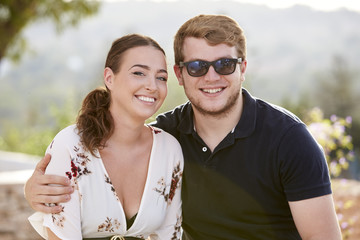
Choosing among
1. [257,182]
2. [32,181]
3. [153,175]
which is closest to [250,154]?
[257,182]

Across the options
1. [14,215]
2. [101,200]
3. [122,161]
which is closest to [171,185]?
[122,161]

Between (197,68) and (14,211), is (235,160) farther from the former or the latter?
(14,211)

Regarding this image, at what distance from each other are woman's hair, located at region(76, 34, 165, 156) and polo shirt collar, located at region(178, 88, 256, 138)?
55 cm

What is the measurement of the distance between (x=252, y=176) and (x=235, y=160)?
0.15 metres

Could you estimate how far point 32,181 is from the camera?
2736mm

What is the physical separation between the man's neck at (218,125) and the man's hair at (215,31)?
41 cm

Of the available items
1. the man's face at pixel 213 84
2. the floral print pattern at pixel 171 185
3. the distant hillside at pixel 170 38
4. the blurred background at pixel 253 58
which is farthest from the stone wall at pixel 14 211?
the distant hillside at pixel 170 38

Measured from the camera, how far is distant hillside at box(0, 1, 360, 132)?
44844 millimetres

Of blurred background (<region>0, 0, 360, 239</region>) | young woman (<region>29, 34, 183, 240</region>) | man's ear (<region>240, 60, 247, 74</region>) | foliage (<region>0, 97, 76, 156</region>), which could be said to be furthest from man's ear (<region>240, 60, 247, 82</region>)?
blurred background (<region>0, 0, 360, 239</region>)

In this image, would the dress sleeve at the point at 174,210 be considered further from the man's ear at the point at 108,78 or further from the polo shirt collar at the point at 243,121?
the man's ear at the point at 108,78

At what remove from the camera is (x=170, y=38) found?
42.3 m

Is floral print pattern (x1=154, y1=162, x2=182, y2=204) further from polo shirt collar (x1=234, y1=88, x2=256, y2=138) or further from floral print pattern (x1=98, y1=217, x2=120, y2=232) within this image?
polo shirt collar (x1=234, y1=88, x2=256, y2=138)

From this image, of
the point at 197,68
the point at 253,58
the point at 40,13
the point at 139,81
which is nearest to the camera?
the point at 139,81

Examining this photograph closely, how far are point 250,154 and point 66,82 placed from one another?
53.4 metres
